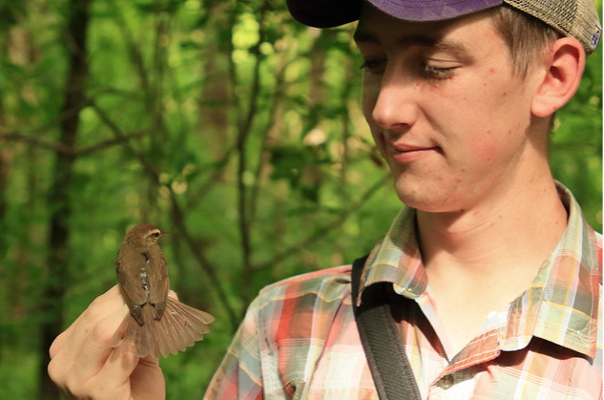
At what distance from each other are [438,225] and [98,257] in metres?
3.30

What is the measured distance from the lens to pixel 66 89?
4387mm

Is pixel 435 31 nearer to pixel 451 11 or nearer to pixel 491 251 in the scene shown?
pixel 451 11

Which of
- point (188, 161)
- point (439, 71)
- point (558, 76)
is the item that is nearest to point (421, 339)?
point (439, 71)

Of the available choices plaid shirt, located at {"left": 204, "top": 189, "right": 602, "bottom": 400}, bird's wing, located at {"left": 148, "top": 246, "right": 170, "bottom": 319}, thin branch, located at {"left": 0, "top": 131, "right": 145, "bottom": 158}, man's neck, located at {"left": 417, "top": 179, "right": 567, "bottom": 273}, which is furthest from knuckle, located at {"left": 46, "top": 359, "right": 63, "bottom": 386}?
thin branch, located at {"left": 0, "top": 131, "right": 145, "bottom": 158}

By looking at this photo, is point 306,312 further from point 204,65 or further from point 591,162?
point 204,65

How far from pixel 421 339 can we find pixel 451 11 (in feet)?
2.68

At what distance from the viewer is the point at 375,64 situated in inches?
78.3

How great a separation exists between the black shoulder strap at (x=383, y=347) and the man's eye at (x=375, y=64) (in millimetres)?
582

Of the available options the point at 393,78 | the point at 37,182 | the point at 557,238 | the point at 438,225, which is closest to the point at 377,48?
the point at 393,78

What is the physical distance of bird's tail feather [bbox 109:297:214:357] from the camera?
139 centimetres

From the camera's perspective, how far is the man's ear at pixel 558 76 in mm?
1942

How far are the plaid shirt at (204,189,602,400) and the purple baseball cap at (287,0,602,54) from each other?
1.58ft

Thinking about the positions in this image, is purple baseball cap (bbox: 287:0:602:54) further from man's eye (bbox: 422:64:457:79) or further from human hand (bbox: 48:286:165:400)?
human hand (bbox: 48:286:165:400)

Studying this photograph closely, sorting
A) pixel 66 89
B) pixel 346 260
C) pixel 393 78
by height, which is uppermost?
pixel 393 78
